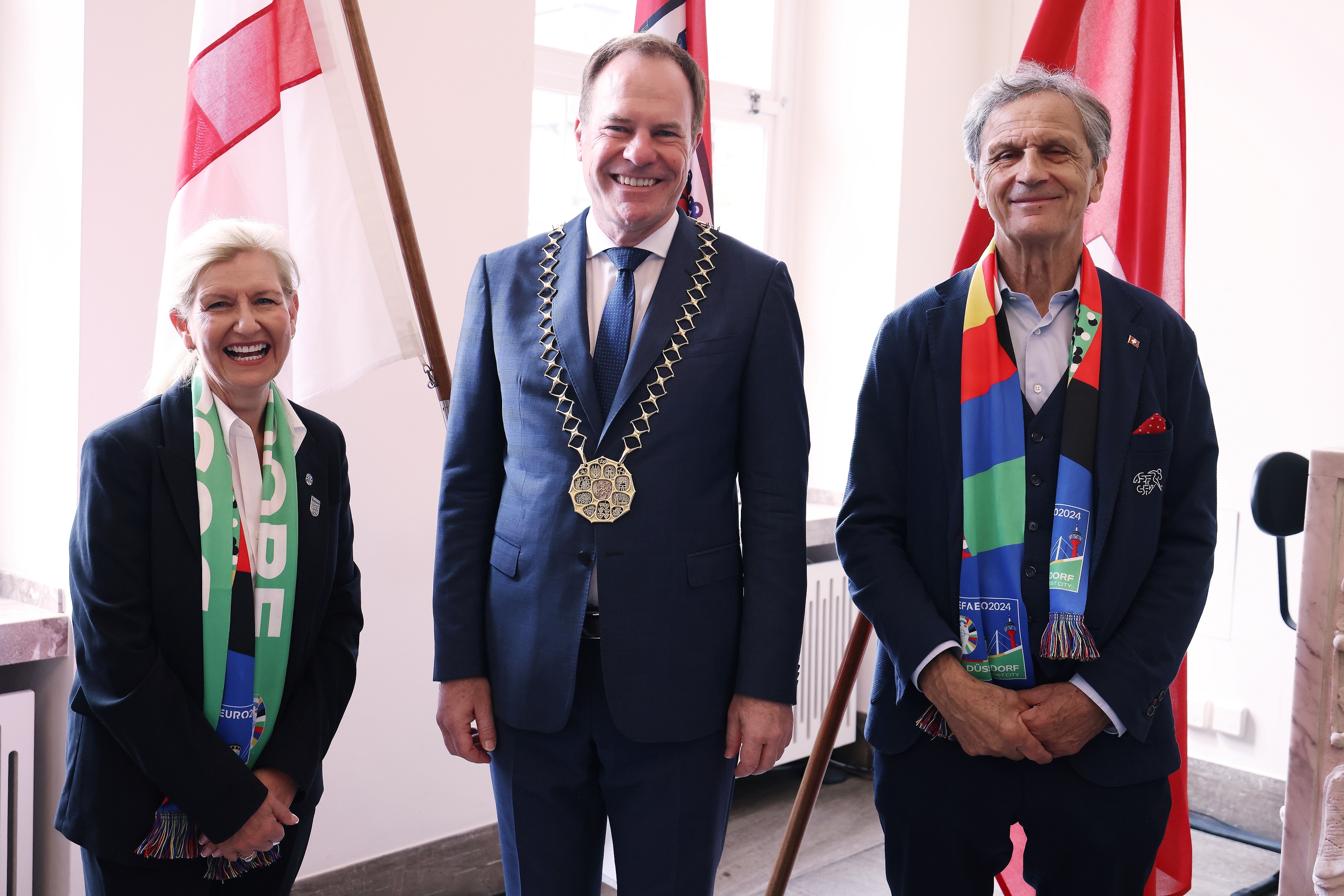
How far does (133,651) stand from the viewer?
4.60 feet

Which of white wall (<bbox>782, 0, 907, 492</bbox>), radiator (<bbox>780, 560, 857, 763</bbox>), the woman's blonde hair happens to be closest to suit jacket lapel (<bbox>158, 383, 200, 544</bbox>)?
the woman's blonde hair

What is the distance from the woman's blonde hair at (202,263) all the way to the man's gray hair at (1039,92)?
1.03 metres

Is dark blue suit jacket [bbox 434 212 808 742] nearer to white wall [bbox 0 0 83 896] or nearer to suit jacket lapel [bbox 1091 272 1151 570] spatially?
suit jacket lapel [bbox 1091 272 1151 570]

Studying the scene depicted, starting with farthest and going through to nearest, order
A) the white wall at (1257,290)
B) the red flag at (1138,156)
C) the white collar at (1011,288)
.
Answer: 1. the white wall at (1257,290)
2. the red flag at (1138,156)
3. the white collar at (1011,288)

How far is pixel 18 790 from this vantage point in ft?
6.89

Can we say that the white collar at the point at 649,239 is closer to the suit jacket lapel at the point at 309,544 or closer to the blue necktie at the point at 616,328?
the blue necktie at the point at 616,328

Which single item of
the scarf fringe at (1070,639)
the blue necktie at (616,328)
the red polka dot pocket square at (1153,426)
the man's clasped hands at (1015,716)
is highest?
the blue necktie at (616,328)

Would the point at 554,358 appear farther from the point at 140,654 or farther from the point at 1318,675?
the point at 1318,675

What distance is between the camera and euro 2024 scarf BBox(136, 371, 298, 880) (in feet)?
4.78

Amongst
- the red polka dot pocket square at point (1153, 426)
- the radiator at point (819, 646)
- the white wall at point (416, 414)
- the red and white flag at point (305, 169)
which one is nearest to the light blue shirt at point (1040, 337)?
the red polka dot pocket square at point (1153, 426)

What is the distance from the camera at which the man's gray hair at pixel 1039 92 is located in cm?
159

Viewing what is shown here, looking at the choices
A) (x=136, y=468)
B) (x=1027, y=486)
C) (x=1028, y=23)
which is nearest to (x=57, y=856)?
(x=136, y=468)

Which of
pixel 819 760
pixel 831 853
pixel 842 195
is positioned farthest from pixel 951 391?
pixel 842 195

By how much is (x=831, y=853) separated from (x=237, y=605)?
222 cm
